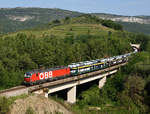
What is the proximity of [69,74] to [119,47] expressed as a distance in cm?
7837

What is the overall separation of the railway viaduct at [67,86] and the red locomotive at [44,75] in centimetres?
238

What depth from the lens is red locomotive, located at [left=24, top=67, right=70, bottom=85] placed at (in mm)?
49922

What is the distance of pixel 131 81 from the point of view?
63.1 meters

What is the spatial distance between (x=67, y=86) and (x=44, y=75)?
341 inches

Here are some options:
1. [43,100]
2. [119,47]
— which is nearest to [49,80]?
[43,100]

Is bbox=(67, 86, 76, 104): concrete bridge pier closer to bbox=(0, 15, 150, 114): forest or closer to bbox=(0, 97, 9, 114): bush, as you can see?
bbox=(0, 15, 150, 114): forest

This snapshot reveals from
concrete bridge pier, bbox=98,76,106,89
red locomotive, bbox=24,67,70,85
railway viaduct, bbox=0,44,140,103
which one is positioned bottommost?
concrete bridge pier, bbox=98,76,106,89

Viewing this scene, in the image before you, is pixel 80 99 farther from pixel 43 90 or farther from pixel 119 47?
pixel 119 47

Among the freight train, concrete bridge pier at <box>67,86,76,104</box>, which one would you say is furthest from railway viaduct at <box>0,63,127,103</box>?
the freight train

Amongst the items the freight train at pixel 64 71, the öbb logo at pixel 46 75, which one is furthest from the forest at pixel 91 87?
the öbb logo at pixel 46 75

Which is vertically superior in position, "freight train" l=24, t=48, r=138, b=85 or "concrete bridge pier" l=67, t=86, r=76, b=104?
"freight train" l=24, t=48, r=138, b=85

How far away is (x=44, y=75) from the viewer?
53.5m

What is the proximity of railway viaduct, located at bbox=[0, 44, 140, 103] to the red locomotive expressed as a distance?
7.79ft

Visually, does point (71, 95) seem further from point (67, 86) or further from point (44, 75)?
point (44, 75)
